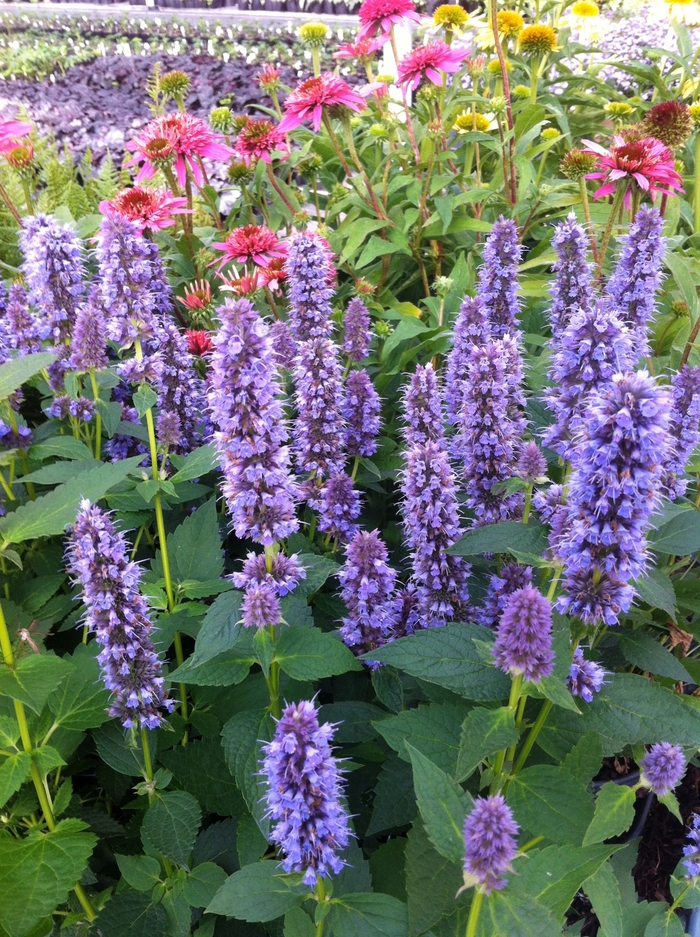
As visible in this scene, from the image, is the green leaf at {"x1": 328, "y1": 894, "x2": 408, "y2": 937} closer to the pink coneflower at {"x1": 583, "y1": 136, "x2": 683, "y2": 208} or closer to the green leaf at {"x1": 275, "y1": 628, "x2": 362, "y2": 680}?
the green leaf at {"x1": 275, "y1": 628, "x2": 362, "y2": 680}

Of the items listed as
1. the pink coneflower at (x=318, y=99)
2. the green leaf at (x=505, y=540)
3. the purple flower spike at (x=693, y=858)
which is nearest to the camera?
the green leaf at (x=505, y=540)

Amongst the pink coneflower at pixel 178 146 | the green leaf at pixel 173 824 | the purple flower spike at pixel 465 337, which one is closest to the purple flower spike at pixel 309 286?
the purple flower spike at pixel 465 337

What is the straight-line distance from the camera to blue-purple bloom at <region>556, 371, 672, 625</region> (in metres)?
1.24

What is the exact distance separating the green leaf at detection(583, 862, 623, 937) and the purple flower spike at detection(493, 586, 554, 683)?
55 cm

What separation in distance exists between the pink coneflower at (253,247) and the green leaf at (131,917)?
6.71 ft

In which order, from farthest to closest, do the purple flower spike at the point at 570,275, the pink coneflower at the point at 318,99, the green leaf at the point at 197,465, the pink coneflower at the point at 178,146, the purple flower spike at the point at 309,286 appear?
the pink coneflower at the point at 318,99 < the pink coneflower at the point at 178,146 < the purple flower spike at the point at 309,286 < the purple flower spike at the point at 570,275 < the green leaf at the point at 197,465

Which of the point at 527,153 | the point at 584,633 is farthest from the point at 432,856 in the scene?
the point at 527,153

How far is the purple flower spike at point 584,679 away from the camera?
1532mm

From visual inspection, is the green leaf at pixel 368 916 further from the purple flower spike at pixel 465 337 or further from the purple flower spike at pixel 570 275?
the purple flower spike at pixel 570 275

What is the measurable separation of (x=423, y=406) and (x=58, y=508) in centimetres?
93

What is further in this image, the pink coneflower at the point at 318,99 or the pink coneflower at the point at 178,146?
the pink coneflower at the point at 318,99

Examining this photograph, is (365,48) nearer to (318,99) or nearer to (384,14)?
(384,14)

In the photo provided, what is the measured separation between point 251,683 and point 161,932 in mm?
577

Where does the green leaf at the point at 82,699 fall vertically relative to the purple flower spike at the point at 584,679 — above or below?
below
